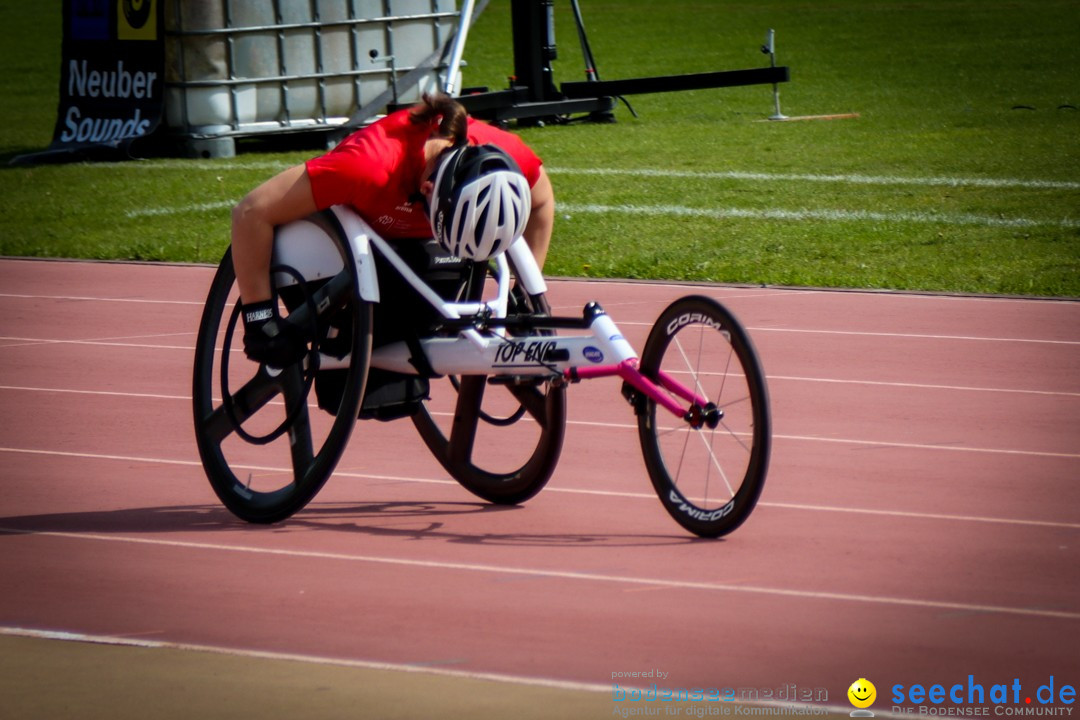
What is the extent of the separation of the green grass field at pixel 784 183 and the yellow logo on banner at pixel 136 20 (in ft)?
5.15

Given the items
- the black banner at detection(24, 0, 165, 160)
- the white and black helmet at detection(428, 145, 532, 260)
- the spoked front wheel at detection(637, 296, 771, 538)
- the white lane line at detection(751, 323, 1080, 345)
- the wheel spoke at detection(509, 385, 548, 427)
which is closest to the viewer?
the spoked front wheel at detection(637, 296, 771, 538)

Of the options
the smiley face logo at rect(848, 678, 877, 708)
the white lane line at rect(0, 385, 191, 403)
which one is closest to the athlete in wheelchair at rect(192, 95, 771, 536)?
the smiley face logo at rect(848, 678, 877, 708)

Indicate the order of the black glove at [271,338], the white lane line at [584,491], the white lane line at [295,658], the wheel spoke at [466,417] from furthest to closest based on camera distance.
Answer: the wheel spoke at [466,417]
the white lane line at [584,491]
the black glove at [271,338]
the white lane line at [295,658]

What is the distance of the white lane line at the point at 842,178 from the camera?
640 inches

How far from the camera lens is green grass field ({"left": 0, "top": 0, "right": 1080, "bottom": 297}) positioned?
13.0 meters

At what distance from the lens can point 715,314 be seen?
217 inches

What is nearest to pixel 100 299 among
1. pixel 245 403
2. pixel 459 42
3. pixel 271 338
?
pixel 245 403

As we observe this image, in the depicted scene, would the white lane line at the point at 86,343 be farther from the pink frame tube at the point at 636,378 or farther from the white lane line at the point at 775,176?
the white lane line at the point at 775,176

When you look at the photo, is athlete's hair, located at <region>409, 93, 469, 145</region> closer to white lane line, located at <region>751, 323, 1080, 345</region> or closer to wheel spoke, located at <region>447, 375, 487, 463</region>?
wheel spoke, located at <region>447, 375, 487, 463</region>

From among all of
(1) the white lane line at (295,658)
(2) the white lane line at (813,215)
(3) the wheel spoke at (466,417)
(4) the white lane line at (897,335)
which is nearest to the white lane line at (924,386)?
(4) the white lane line at (897,335)

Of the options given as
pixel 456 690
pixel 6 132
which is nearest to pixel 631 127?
pixel 6 132

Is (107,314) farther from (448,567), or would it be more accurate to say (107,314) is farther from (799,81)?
(799,81)

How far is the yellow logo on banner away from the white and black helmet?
612 inches

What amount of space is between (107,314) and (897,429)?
18.5 ft
